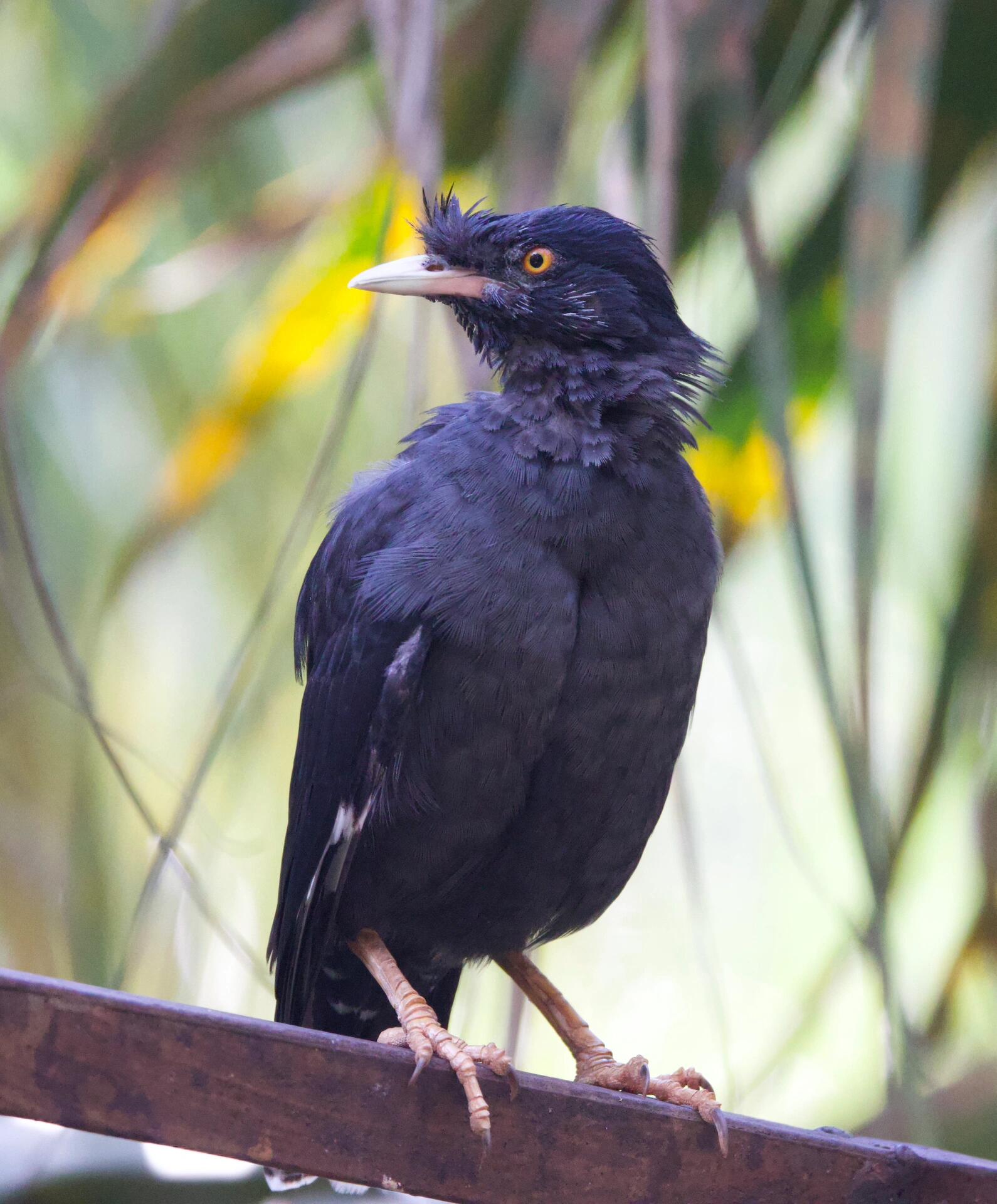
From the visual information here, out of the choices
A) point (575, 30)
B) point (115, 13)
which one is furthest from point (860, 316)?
point (115, 13)

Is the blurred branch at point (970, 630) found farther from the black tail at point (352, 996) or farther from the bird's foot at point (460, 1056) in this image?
the bird's foot at point (460, 1056)

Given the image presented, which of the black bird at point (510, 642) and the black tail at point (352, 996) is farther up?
the black bird at point (510, 642)

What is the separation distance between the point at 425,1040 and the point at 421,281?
1251 mm

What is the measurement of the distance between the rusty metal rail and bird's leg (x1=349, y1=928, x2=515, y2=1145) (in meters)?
0.02

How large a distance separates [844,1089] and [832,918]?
73cm

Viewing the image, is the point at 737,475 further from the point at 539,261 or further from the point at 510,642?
the point at 510,642

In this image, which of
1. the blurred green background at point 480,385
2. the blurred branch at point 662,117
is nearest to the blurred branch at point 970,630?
the blurred green background at point 480,385

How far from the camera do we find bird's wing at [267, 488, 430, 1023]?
2.04 m

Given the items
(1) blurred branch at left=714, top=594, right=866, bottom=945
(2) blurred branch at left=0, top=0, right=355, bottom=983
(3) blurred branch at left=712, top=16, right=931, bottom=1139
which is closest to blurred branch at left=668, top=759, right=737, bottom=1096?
(1) blurred branch at left=714, top=594, right=866, bottom=945

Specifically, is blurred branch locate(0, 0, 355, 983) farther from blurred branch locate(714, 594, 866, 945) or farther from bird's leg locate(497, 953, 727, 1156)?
blurred branch locate(714, 594, 866, 945)

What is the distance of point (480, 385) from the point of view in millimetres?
2742

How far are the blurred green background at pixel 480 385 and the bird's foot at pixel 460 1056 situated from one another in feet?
1.83

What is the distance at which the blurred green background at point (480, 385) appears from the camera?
2.76 meters

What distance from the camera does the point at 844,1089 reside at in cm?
438
